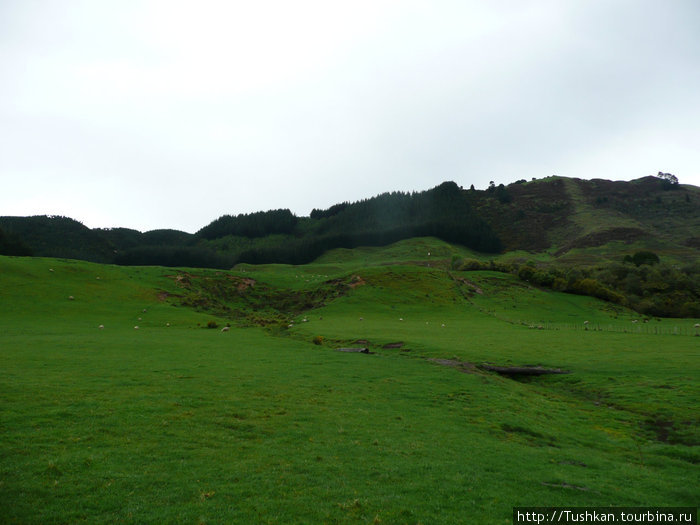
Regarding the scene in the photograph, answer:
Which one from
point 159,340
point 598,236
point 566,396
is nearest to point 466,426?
point 566,396

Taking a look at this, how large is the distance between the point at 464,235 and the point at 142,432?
18568 centimetres

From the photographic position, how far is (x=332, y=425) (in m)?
15.2

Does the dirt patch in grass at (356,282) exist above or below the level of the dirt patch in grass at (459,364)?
above

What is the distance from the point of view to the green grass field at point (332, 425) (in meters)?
9.23

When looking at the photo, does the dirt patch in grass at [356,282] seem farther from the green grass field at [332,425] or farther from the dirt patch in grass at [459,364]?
the dirt patch in grass at [459,364]

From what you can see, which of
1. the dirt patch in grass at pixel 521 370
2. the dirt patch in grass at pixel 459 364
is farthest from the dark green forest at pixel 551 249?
the dirt patch in grass at pixel 459 364

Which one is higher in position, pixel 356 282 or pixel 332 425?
pixel 356 282

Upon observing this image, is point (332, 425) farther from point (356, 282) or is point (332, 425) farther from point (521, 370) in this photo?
point (356, 282)

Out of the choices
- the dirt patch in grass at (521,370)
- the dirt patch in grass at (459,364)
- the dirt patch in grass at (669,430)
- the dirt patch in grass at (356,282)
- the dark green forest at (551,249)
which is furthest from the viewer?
the dark green forest at (551,249)

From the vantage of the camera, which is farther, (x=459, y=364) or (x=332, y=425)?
(x=459, y=364)

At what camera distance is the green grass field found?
9.23 m

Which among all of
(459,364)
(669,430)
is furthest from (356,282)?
(669,430)

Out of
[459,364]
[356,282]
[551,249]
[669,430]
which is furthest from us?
[551,249]

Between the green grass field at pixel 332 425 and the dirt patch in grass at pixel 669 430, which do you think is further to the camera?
the dirt patch in grass at pixel 669 430
